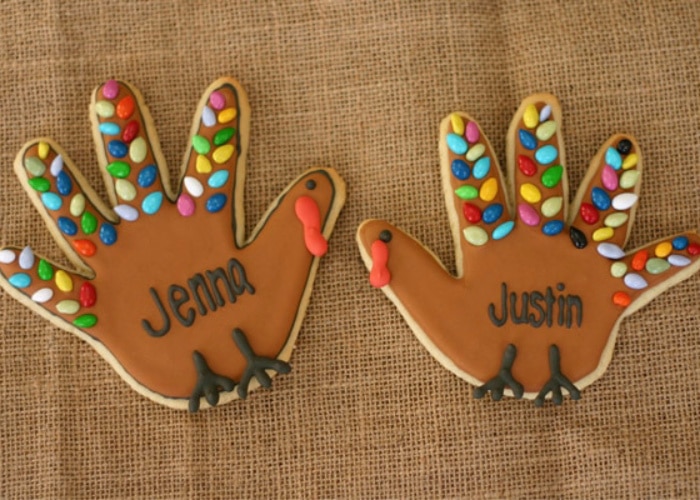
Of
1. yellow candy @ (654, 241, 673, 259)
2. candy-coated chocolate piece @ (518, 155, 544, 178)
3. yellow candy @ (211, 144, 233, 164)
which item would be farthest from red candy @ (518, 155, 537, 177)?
yellow candy @ (211, 144, 233, 164)

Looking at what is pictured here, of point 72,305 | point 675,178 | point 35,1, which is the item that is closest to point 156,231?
point 72,305

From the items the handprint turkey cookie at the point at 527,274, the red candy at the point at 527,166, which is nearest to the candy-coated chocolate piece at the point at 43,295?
the handprint turkey cookie at the point at 527,274

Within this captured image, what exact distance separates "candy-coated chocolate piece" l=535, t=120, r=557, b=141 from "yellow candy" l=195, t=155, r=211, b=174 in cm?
50

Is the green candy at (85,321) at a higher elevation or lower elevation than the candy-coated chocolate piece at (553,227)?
lower

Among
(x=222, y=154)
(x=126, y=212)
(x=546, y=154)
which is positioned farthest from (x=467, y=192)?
(x=126, y=212)

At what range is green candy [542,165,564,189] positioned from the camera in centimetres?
99

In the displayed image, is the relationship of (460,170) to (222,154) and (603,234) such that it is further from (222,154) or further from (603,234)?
(222,154)

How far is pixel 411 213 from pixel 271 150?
9.5 inches

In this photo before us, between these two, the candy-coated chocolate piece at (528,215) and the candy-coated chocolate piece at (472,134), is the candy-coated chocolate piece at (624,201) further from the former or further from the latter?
the candy-coated chocolate piece at (472,134)

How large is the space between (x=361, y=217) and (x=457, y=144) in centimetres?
18

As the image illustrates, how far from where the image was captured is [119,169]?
3.22 ft

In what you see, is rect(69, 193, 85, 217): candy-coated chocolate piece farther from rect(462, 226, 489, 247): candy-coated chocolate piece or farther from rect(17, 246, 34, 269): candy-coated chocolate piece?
rect(462, 226, 489, 247): candy-coated chocolate piece

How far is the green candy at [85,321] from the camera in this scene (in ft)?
3.16

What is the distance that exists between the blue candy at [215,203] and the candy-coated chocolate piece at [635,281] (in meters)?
0.60
